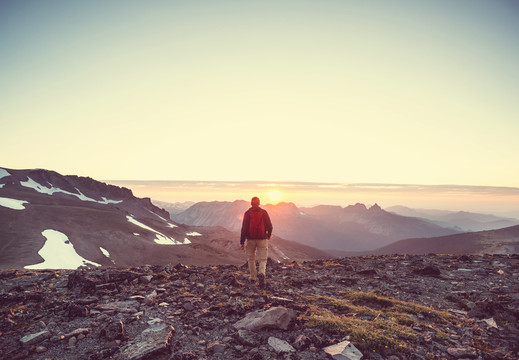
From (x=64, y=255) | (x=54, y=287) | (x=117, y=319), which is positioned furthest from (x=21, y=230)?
(x=117, y=319)

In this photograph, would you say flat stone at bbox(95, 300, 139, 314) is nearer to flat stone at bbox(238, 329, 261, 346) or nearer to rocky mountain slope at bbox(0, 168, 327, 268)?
flat stone at bbox(238, 329, 261, 346)

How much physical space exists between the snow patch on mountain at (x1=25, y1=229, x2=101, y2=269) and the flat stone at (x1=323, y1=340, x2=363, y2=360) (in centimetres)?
9210

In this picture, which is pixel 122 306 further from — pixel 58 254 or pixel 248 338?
pixel 58 254

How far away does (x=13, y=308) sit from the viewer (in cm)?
970

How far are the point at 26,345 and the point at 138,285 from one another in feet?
17.9

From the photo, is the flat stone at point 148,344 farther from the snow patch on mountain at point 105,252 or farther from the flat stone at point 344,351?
the snow patch on mountain at point 105,252

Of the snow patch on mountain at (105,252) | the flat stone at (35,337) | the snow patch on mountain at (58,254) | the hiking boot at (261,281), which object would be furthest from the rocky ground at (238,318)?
the snow patch on mountain at (105,252)

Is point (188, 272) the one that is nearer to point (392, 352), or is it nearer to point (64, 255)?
point (392, 352)

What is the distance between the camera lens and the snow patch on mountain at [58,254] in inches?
3200

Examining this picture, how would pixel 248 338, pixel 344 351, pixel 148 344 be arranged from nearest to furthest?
pixel 344 351, pixel 148 344, pixel 248 338

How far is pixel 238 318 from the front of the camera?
30.0 feet

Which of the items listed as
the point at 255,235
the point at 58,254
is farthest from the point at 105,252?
the point at 255,235

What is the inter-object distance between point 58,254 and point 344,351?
11120cm

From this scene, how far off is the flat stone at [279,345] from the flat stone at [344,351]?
947mm
